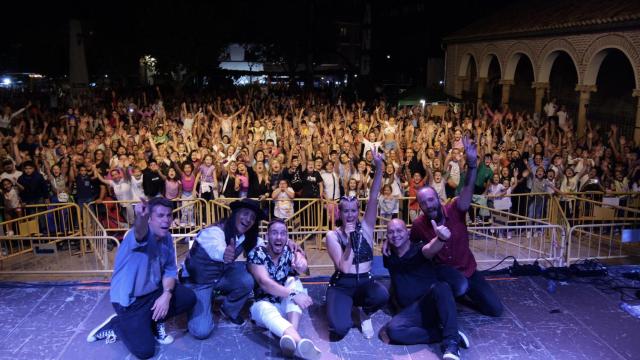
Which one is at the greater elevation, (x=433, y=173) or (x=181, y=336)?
(x=433, y=173)

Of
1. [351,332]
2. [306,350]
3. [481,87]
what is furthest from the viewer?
[481,87]

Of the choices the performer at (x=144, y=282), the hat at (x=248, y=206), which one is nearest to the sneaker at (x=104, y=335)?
the performer at (x=144, y=282)

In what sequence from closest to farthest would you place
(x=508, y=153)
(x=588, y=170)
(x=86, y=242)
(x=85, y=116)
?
Answer: (x=86, y=242) < (x=588, y=170) < (x=508, y=153) < (x=85, y=116)

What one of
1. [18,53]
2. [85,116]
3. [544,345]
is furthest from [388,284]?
[18,53]

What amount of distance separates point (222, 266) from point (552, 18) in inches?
729

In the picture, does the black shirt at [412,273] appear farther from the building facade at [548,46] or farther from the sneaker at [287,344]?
the building facade at [548,46]

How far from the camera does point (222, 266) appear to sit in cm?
576

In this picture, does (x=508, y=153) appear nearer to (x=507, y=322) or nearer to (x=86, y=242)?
(x=507, y=322)

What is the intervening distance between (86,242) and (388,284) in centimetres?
533

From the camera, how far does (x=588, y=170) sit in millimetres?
10367

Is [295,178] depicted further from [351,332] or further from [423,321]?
[423,321]

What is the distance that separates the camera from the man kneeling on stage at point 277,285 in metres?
5.26

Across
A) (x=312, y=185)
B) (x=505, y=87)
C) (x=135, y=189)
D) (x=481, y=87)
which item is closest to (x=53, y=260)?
(x=135, y=189)

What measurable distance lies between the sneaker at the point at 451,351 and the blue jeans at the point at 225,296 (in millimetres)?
2085
